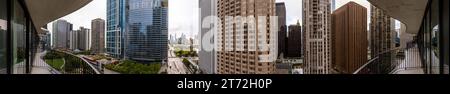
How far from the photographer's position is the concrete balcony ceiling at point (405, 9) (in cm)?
305

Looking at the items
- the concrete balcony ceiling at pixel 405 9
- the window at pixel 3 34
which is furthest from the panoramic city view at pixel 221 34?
the window at pixel 3 34

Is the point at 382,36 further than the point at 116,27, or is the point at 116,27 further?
the point at 116,27

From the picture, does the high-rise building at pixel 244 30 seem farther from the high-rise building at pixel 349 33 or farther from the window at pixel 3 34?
the window at pixel 3 34

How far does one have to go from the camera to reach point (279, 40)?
425 centimetres

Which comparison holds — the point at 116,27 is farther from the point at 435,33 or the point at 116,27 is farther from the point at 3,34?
the point at 435,33

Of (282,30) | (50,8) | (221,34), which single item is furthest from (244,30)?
(50,8)

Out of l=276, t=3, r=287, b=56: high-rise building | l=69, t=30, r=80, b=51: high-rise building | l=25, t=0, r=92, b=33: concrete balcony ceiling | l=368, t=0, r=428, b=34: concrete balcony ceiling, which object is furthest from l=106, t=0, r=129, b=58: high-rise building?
l=368, t=0, r=428, b=34: concrete balcony ceiling

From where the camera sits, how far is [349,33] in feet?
13.0

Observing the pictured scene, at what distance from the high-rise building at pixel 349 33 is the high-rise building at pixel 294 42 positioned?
0.39 m

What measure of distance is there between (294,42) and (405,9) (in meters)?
1.26

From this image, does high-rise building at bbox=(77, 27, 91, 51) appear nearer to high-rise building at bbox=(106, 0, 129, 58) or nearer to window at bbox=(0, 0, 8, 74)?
high-rise building at bbox=(106, 0, 129, 58)

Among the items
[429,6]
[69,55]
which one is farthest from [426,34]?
[69,55]

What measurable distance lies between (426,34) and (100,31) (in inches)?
131

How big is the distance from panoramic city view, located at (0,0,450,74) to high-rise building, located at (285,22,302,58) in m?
0.01
